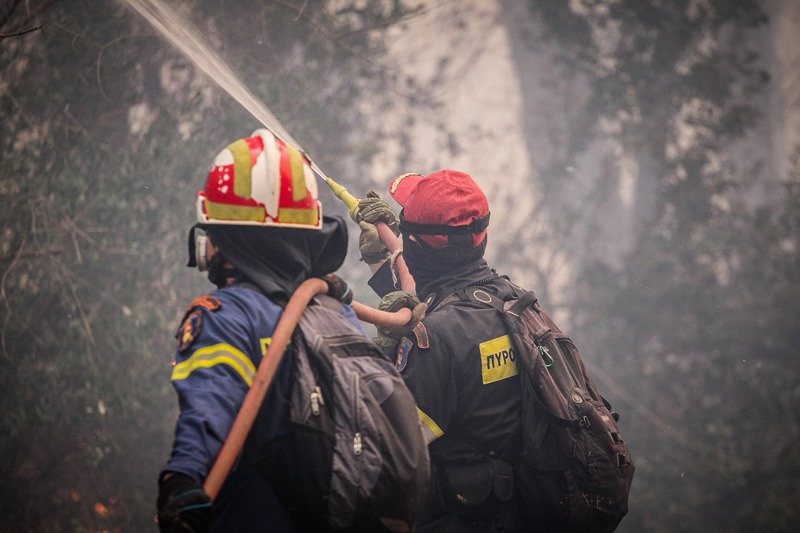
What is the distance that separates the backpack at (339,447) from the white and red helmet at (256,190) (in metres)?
0.38

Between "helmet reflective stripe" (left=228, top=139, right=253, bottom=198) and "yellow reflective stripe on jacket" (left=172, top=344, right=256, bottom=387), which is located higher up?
"helmet reflective stripe" (left=228, top=139, right=253, bottom=198)

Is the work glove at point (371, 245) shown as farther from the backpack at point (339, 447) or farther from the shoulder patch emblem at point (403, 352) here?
the backpack at point (339, 447)

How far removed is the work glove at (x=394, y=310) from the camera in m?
3.20

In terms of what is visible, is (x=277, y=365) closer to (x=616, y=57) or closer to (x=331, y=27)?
(x=331, y=27)

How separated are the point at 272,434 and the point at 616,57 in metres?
11.2

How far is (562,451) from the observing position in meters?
3.12

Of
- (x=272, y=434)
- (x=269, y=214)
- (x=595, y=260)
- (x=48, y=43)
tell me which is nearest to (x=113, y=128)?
(x=48, y=43)

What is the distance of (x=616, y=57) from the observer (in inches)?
459

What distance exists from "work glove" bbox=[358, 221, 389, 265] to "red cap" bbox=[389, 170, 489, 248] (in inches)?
12.3

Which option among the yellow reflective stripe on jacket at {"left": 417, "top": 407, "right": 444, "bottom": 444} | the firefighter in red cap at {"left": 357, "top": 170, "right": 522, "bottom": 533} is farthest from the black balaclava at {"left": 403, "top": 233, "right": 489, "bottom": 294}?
the yellow reflective stripe on jacket at {"left": 417, "top": 407, "right": 444, "bottom": 444}

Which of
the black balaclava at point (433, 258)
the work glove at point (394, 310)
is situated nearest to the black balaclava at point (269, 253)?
the work glove at point (394, 310)

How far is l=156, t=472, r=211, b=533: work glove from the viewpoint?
175 centimetres

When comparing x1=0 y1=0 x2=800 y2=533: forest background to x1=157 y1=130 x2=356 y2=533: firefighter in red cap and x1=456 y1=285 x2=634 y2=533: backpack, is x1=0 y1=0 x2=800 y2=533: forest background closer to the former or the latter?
x1=157 y1=130 x2=356 y2=533: firefighter in red cap

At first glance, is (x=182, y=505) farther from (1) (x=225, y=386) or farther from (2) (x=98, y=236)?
(2) (x=98, y=236)
